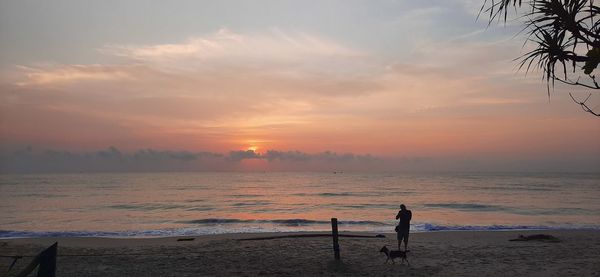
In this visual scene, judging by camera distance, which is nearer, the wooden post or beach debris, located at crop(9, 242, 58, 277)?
beach debris, located at crop(9, 242, 58, 277)

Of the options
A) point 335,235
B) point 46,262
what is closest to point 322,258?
point 335,235

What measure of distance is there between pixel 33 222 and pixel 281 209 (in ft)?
75.2

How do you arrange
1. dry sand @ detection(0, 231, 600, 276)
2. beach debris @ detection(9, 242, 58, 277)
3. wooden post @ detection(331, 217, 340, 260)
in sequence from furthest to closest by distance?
dry sand @ detection(0, 231, 600, 276), wooden post @ detection(331, 217, 340, 260), beach debris @ detection(9, 242, 58, 277)

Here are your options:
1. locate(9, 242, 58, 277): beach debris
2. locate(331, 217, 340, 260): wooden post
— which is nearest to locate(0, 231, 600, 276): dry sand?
locate(331, 217, 340, 260): wooden post

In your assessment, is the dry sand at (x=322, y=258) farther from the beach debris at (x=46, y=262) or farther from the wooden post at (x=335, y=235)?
the beach debris at (x=46, y=262)

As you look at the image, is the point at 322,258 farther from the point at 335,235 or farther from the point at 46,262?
the point at 46,262

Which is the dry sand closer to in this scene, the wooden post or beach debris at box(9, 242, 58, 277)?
the wooden post

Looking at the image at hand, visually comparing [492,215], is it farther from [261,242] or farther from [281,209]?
[261,242]

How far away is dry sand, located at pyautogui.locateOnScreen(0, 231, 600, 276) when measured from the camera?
13.5 m

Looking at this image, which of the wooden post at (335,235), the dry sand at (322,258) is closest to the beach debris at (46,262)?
the dry sand at (322,258)

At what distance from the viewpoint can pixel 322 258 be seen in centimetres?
1533

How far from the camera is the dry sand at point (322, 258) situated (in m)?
13.5

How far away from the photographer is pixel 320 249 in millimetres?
17406

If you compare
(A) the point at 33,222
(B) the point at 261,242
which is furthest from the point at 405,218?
(A) the point at 33,222
